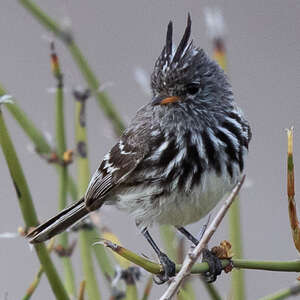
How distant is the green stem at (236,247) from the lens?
2.07 meters

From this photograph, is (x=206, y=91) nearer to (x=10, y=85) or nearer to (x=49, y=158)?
(x=49, y=158)

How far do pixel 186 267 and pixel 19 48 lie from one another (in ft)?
17.0

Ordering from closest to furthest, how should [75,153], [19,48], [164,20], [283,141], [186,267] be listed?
1. [186,267]
2. [75,153]
3. [283,141]
4. [164,20]
5. [19,48]

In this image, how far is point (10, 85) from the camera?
20.1 ft

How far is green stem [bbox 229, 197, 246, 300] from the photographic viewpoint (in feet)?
6.81

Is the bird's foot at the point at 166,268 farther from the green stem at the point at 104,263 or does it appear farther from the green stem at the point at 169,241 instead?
the green stem at the point at 104,263

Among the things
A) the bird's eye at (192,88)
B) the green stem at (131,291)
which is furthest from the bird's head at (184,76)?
the green stem at (131,291)

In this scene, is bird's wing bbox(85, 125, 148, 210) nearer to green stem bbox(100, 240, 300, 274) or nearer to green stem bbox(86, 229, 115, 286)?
green stem bbox(86, 229, 115, 286)

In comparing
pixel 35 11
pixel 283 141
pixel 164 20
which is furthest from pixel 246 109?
pixel 35 11

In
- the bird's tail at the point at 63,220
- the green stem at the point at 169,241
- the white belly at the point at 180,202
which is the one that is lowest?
the green stem at the point at 169,241

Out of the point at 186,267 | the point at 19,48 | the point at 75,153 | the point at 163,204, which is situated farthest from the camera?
the point at 19,48

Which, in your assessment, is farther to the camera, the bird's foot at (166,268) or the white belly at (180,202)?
the white belly at (180,202)

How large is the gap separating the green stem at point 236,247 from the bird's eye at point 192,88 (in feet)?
2.15

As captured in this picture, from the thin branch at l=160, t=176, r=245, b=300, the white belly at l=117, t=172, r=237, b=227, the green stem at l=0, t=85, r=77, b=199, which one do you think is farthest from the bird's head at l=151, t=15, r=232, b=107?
the thin branch at l=160, t=176, r=245, b=300
